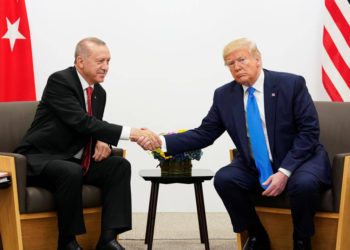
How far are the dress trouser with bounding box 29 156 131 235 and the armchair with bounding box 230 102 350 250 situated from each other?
0.73 m

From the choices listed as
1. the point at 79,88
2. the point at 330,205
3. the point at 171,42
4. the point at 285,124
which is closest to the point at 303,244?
the point at 330,205

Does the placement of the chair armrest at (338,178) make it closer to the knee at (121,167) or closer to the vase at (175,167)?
the vase at (175,167)

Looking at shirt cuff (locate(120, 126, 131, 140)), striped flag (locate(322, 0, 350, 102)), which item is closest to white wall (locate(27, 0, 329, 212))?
striped flag (locate(322, 0, 350, 102))

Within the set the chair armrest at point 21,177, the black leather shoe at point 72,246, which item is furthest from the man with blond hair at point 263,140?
the chair armrest at point 21,177

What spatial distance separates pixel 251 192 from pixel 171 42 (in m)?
2.17

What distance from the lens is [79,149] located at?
345cm

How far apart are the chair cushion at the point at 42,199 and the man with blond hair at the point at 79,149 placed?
50 mm

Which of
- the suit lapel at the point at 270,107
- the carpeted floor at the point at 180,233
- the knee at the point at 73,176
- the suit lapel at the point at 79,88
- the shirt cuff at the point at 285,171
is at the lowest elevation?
the carpeted floor at the point at 180,233

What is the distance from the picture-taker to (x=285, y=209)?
3.15 m

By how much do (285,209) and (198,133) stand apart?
786 mm

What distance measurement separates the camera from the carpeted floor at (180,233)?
379 centimetres

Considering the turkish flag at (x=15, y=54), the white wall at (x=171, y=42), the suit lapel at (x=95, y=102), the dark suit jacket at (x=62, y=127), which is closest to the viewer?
the dark suit jacket at (x=62, y=127)

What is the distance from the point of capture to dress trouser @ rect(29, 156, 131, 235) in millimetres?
3072

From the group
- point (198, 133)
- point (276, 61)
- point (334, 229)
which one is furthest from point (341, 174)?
point (276, 61)
